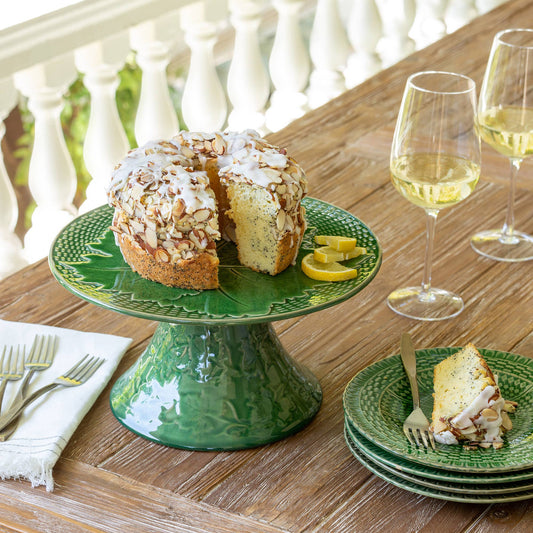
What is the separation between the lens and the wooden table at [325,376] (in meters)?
0.84

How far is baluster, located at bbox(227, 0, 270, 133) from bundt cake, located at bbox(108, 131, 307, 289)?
1165mm

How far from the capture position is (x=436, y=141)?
1.05 metres

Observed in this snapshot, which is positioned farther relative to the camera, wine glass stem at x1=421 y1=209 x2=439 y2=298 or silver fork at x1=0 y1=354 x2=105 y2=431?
wine glass stem at x1=421 y1=209 x2=439 y2=298

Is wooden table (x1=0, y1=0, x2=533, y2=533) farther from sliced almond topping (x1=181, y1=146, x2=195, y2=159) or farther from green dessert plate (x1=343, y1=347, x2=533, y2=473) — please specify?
sliced almond topping (x1=181, y1=146, x2=195, y2=159)

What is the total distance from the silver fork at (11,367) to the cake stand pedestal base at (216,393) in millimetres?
139

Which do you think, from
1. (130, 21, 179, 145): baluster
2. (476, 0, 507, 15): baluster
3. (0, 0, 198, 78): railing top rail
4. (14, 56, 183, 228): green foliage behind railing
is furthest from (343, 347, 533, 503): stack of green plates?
(14, 56, 183, 228): green foliage behind railing

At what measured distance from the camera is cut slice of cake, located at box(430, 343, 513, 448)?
858 millimetres

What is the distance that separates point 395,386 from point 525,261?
0.44 meters

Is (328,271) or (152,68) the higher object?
(328,271)

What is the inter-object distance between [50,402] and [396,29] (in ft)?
5.94

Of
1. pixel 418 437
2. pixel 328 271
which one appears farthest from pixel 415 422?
pixel 328 271

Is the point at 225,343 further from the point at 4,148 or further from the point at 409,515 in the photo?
the point at 4,148

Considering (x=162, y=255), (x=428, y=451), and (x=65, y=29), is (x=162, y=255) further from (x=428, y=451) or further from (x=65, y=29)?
(x=65, y=29)

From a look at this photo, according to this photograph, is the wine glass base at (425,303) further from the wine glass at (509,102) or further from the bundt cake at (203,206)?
the bundt cake at (203,206)
